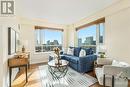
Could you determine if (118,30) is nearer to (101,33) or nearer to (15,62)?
(101,33)

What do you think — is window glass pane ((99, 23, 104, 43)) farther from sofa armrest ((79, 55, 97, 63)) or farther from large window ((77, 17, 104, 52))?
sofa armrest ((79, 55, 97, 63))

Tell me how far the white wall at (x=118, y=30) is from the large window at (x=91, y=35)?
542 millimetres

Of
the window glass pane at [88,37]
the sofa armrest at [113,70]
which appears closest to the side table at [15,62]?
the sofa armrest at [113,70]

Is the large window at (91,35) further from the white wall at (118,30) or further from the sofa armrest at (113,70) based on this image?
the sofa armrest at (113,70)

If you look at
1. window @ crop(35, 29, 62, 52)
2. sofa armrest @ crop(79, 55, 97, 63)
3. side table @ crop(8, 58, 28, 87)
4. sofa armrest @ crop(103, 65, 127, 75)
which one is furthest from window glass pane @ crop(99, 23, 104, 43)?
side table @ crop(8, 58, 28, 87)

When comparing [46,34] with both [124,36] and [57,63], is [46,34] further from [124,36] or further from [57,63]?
[124,36]

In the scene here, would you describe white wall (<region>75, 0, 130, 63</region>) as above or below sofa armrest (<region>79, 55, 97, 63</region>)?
above

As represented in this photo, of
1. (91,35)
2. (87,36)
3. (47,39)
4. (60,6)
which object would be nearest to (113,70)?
(60,6)

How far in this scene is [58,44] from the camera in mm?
7031

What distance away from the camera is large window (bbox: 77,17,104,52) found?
15.2 ft

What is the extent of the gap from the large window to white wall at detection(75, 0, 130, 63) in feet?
1.78

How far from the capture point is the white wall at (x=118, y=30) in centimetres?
319

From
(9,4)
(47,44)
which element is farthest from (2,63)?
(47,44)

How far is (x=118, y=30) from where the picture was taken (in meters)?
3.50
